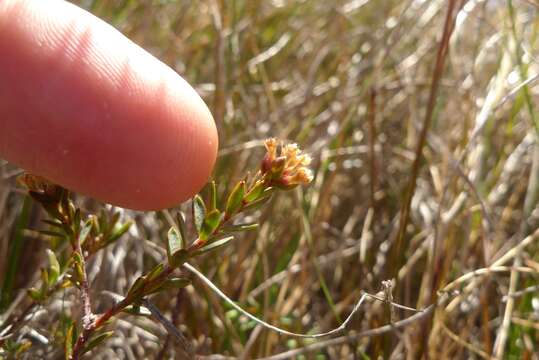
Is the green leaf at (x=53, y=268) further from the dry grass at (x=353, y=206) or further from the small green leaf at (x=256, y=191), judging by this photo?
the small green leaf at (x=256, y=191)

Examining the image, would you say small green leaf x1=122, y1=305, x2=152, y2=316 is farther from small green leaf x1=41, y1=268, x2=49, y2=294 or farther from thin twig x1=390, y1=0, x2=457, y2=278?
thin twig x1=390, y1=0, x2=457, y2=278

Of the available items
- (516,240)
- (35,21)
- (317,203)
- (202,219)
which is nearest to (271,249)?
(317,203)

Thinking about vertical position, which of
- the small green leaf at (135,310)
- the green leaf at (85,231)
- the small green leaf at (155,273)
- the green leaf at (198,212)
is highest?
the green leaf at (198,212)

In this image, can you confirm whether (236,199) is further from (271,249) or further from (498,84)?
(498,84)

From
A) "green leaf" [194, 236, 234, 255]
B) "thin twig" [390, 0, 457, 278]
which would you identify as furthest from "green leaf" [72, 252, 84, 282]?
"thin twig" [390, 0, 457, 278]

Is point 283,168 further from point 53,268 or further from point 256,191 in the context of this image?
point 53,268

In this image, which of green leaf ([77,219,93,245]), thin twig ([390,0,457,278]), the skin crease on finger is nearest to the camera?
the skin crease on finger

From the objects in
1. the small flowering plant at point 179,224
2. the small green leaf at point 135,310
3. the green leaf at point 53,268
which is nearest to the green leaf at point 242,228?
the small flowering plant at point 179,224
